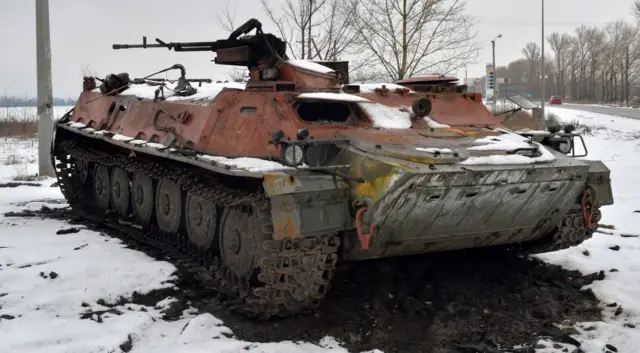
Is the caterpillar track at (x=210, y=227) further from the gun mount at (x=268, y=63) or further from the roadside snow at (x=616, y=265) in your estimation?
the roadside snow at (x=616, y=265)

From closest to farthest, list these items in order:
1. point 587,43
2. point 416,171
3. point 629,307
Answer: point 416,171 → point 629,307 → point 587,43

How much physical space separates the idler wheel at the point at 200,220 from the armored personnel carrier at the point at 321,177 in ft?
0.07

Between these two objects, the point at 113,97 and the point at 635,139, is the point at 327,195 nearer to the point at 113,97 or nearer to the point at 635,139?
the point at 113,97

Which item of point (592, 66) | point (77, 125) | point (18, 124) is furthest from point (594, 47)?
point (77, 125)

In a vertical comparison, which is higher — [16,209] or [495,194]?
[495,194]

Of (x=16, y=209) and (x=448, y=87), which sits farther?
(x=16, y=209)

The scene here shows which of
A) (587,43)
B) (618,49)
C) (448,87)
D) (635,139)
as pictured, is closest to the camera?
(448,87)

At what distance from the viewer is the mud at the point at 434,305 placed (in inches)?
225

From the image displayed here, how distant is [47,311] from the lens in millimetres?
5961

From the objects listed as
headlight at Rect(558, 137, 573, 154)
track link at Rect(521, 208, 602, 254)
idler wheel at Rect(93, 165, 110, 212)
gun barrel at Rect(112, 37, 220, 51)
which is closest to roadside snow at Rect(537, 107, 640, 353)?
track link at Rect(521, 208, 602, 254)

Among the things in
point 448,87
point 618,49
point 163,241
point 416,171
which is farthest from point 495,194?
point 618,49

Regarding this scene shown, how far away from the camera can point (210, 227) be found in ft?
23.9

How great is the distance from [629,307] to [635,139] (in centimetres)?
1993

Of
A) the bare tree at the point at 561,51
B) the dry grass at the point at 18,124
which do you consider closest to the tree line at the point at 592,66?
the bare tree at the point at 561,51
